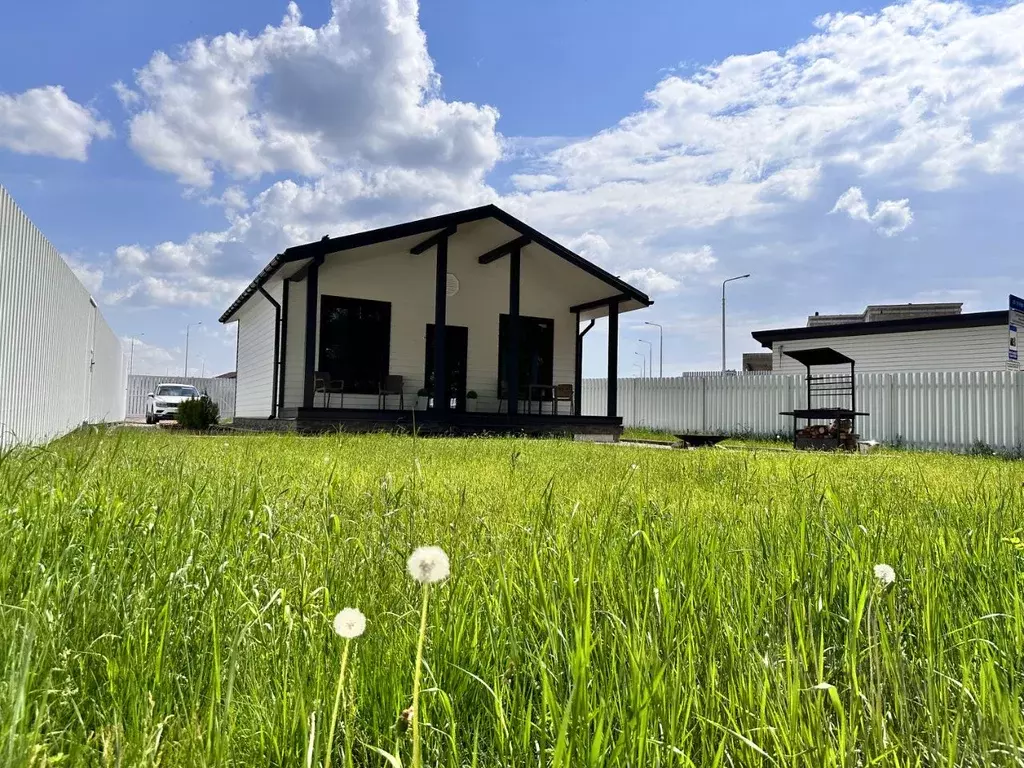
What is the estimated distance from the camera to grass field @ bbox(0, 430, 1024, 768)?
1074mm

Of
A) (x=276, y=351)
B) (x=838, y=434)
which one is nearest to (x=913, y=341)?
(x=838, y=434)

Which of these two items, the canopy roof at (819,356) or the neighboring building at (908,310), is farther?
the neighboring building at (908,310)

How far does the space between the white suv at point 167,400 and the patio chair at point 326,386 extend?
13.1 m

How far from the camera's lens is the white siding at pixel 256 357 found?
1633 cm

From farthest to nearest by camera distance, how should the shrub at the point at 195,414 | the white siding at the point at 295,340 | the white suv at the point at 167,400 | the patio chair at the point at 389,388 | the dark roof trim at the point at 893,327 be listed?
the white suv at the point at 167,400
the dark roof trim at the point at 893,327
the shrub at the point at 195,414
the white siding at the point at 295,340
the patio chair at the point at 389,388

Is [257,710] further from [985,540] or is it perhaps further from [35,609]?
[985,540]

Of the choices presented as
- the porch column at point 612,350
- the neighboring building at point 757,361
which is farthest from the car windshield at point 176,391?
the neighboring building at point 757,361

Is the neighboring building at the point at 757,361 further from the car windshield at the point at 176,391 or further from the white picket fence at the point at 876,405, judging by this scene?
the car windshield at the point at 176,391

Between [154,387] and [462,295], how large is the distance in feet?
96.5

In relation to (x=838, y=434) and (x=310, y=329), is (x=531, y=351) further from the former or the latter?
(x=838, y=434)

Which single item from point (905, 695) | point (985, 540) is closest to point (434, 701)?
point (905, 695)

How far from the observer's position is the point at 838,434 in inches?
A: 490

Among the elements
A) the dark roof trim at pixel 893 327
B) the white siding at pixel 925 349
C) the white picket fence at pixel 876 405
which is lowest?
the white picket fence at pixel 876 405

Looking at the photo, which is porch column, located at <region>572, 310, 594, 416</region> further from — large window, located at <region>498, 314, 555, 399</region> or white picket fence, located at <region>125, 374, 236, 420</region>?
white picket fence, located at <region>125, 374, 236, 420</region>
